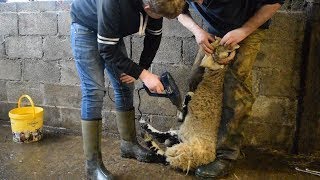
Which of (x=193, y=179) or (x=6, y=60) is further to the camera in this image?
(x=6, y=60)

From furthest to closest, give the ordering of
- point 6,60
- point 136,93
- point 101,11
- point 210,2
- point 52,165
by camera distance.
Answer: point 6,60, point 136,93, point 52,165, point 210,2, point 101,11

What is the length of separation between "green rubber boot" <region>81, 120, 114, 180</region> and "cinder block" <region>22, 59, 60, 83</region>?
1.14 meters

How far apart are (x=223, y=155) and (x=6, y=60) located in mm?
2243

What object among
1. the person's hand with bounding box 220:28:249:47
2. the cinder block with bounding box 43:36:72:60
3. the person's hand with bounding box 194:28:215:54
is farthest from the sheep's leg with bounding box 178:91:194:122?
the cinder block with bounding box 43:36:72:60

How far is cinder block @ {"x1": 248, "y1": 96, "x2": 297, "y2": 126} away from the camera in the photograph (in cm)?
255

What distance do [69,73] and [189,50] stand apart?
112 centimetres

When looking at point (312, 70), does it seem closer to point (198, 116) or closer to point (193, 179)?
point (198, 116)

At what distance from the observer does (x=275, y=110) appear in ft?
8.48

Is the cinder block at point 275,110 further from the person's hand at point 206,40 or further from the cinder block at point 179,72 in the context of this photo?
the person's hand at point 206,40

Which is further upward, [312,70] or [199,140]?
[312,70]

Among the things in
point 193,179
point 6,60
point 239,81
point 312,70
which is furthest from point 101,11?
point 6,60

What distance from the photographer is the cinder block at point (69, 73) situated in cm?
296

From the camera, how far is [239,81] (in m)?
2.10

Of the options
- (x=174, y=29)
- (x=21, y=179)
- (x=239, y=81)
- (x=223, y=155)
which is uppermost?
(x=174, y=29)
